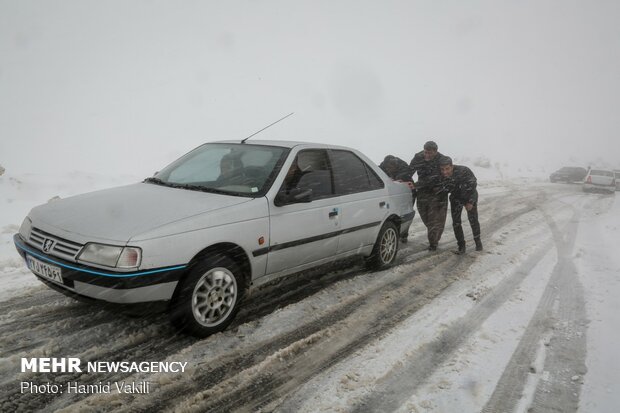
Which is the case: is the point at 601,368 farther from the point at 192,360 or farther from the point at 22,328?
the point at 22,328

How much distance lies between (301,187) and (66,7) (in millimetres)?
113300

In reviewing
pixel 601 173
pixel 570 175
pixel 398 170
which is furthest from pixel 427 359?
pixel 570 175

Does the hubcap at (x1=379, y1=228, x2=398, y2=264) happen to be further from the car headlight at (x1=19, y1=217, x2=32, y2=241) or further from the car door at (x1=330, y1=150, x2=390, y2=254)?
the car headlight at (x1=19, y1=217, x2=32, y2=241)

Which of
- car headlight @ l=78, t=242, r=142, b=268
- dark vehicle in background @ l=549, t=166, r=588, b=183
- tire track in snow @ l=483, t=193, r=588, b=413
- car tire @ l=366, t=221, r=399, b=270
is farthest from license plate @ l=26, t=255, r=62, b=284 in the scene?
dark vehicle in background @ l=549, t=166, r=588, b=183

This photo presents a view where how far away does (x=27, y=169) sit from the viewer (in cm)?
1759

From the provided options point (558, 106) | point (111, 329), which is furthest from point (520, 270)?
point (558, 106)

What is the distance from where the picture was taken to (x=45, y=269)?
2902 mm

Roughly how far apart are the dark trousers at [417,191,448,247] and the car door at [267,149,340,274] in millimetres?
2678

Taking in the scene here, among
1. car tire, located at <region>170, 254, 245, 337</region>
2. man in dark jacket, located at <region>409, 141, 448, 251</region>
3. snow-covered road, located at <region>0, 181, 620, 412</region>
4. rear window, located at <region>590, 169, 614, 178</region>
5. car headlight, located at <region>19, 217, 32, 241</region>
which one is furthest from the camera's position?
rear window, located at <region>590, 169, 614, 178</region>

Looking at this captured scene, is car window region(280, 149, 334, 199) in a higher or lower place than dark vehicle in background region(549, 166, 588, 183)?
higher

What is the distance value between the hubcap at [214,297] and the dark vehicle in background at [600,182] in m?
20.8

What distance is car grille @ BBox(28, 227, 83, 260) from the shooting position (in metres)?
2.75

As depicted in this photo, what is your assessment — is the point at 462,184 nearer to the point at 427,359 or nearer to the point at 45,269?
the point at 427,359

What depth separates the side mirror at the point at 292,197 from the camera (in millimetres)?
3537
